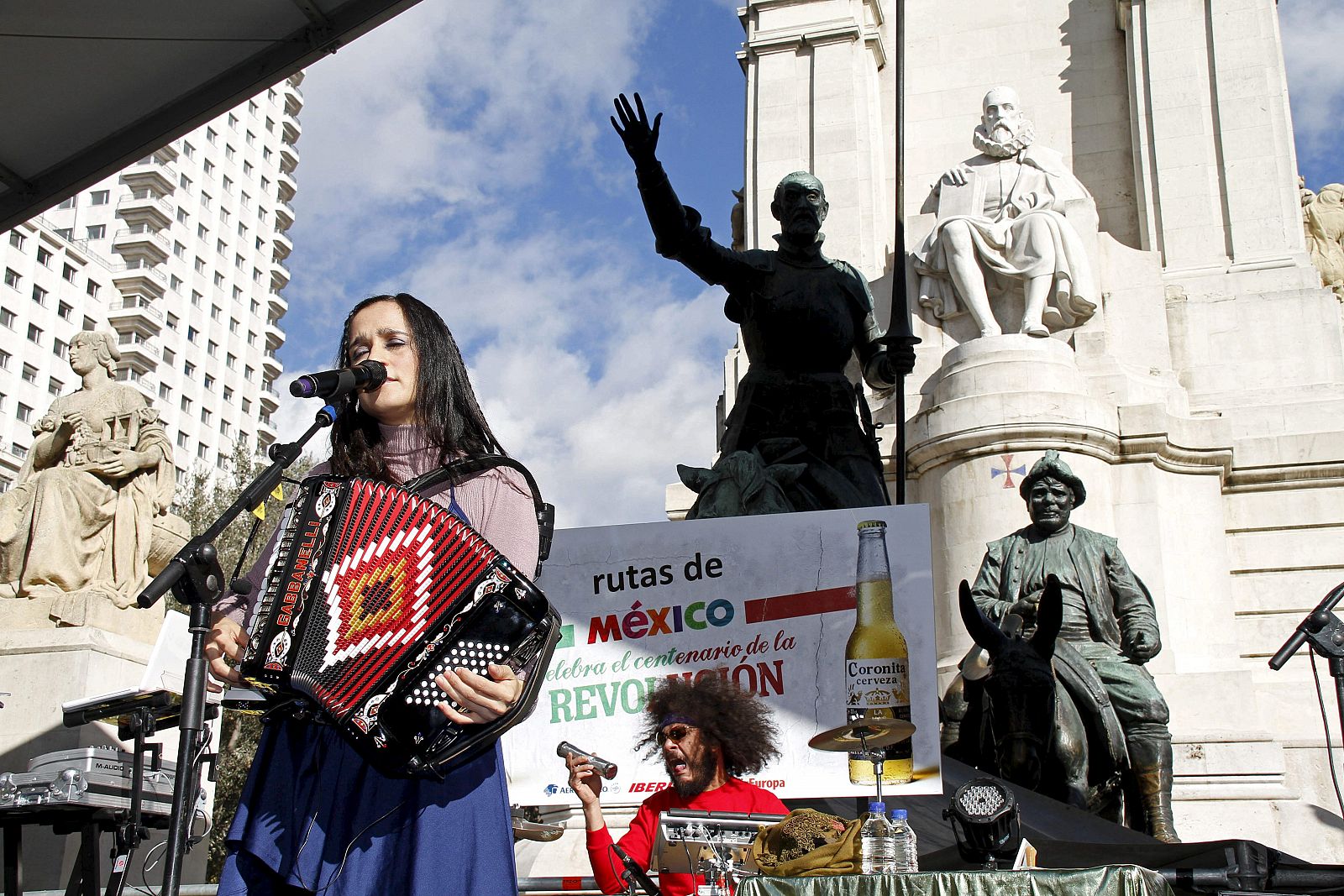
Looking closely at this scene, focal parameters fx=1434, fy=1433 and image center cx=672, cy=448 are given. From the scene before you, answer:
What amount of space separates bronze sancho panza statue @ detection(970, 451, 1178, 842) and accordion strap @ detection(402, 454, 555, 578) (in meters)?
4.54

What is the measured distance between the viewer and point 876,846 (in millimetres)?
4707

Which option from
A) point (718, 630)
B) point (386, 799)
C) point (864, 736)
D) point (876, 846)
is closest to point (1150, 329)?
point (718, 630)

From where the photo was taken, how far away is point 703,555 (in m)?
6.51

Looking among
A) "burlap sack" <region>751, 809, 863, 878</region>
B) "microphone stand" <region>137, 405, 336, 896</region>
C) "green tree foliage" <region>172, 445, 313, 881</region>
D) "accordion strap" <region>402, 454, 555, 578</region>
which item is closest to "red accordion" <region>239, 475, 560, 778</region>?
"accordion strap" <region>402, 454, 555, 578</region>

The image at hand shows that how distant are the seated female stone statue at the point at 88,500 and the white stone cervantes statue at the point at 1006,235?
26.7ft

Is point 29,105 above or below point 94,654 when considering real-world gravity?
above

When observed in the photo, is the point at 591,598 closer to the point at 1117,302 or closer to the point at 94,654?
the point at 94,654

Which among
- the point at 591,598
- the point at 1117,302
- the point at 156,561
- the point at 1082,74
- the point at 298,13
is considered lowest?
the point at 591,598

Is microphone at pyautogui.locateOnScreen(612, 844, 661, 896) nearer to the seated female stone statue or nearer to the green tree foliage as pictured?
the seated female stone statue

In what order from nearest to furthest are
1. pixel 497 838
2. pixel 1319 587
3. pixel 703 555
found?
pixel 497 838 → pixel 703 555 → pixel 1319 587

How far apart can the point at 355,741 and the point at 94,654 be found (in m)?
7.44

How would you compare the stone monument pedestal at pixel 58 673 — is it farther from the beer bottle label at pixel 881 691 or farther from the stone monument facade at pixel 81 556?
the beer bottle label at pixel 881 691

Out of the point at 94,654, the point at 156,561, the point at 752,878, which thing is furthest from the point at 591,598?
the point at 156,561

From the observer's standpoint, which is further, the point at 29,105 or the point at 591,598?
the point at 591,598
